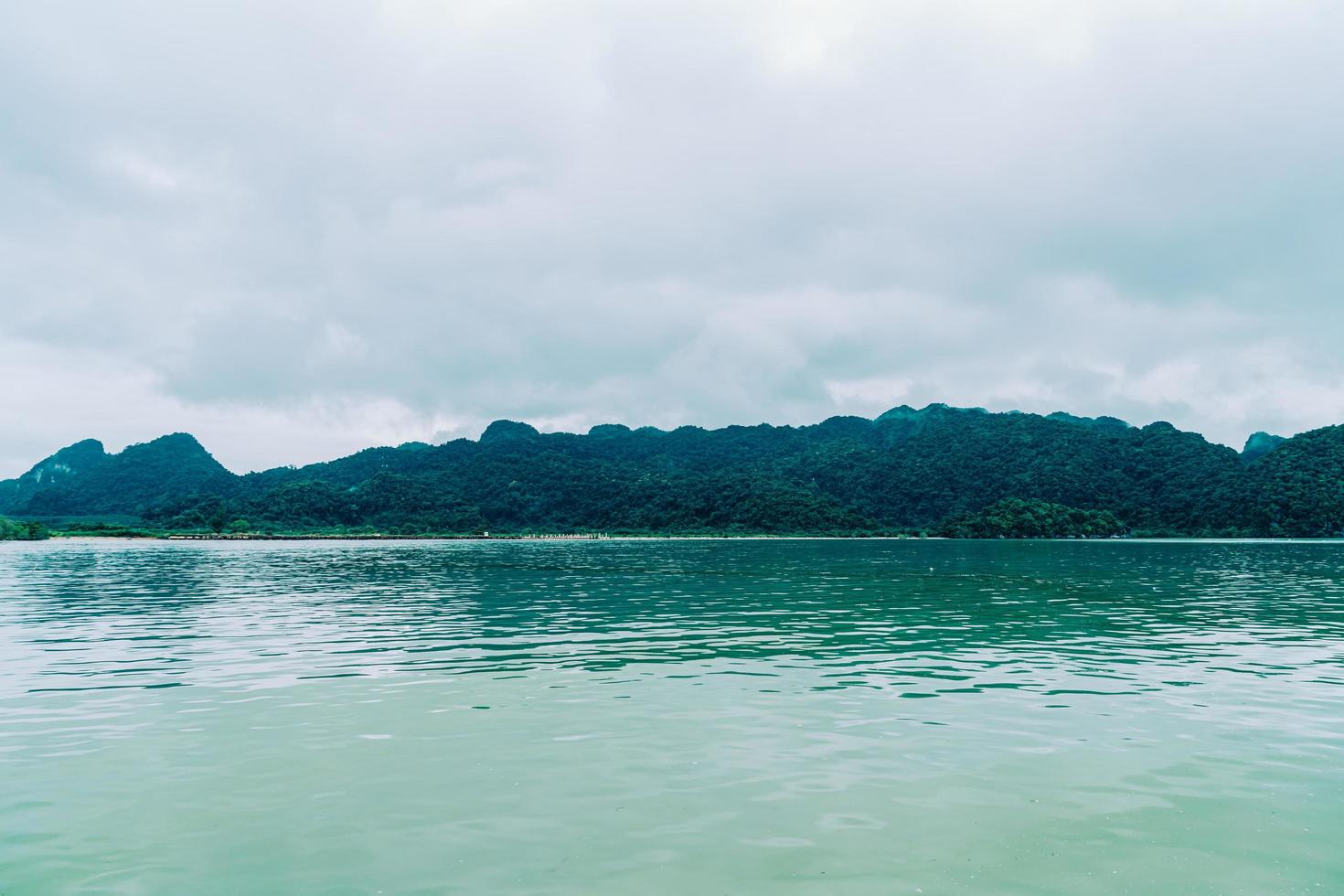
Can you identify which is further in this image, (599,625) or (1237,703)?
(599,625)

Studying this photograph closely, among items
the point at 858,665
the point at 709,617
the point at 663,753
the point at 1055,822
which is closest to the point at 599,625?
the point at 709,617

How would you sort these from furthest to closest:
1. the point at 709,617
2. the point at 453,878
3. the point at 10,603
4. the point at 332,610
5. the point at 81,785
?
the point at 10,603, the point at 332,610, the point at 709,617, the point at 81,785, the point at 453,878

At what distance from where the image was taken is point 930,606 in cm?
4650

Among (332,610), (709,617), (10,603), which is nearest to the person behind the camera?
(709,617)

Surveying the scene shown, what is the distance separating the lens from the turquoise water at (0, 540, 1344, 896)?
36.7 feet

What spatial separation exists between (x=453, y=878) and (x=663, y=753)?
20.9 ft

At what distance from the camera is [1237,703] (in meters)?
21.1

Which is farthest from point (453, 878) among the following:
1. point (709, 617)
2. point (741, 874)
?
point (709, 617)

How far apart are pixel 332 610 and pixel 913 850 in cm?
4039

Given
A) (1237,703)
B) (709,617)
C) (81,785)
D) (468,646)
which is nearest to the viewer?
(81,785)

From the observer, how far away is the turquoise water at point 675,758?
1117cm

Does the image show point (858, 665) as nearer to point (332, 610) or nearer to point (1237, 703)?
point (1237, 703)

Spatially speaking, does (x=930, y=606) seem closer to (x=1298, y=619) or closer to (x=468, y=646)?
(x=1298, y=619)

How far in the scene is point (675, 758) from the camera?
1623cm
